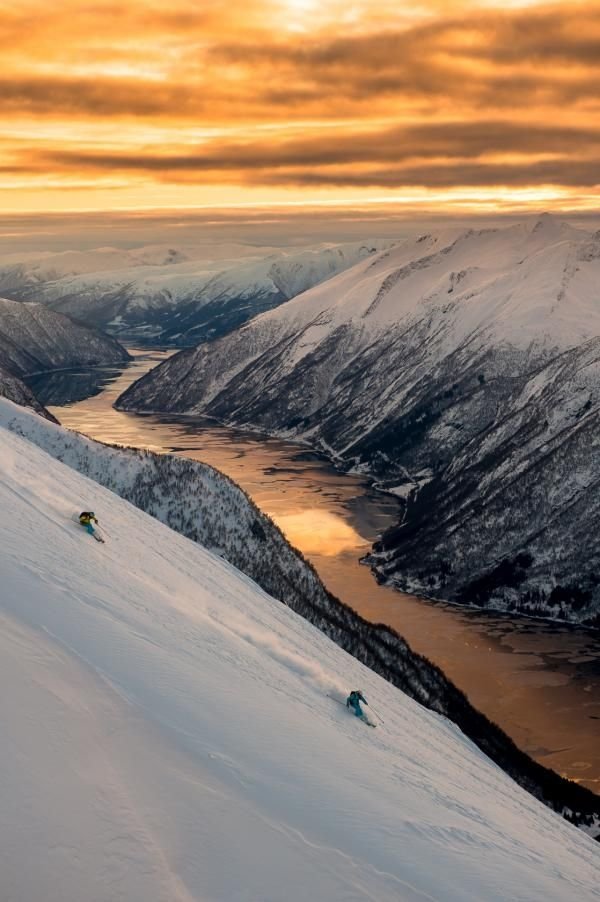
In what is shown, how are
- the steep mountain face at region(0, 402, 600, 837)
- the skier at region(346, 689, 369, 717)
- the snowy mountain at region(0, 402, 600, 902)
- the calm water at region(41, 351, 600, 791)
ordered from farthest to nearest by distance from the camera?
1. the calm water at region(41, 351, 600, 791)
2. the steep mountain face at region(0, 402, 600, 837)
3. the skier at region(346, 689, 369, 717)
4. the snowy mountain at region(0, 402, 600, 902)

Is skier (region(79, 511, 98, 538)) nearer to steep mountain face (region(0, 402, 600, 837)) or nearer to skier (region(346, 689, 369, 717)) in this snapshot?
skier (region(346, 689, 369, 717))

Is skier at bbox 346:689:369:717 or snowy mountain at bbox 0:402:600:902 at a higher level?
skier at bbox 346:689:369:717

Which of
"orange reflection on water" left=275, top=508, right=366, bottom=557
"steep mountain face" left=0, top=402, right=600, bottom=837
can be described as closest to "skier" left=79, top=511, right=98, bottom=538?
"steep mountain face" left=0, top=402, right=600, bottom=837

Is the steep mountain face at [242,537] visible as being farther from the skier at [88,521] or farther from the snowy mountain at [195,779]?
the snowy mountain at [195,779]

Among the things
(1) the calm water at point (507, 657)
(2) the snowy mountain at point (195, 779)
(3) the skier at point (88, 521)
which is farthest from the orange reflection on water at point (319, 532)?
(2) the snowy mountain at point (195, 779)

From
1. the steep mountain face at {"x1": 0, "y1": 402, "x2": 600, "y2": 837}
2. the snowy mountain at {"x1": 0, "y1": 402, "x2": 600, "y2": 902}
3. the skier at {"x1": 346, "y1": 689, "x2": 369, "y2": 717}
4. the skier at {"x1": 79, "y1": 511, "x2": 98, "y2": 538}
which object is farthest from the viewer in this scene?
the steep mountain face at {"x1": 0, "y1": 402, "x2": 600, "y2": 837}

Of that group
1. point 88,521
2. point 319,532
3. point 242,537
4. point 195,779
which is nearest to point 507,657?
point 242,537
